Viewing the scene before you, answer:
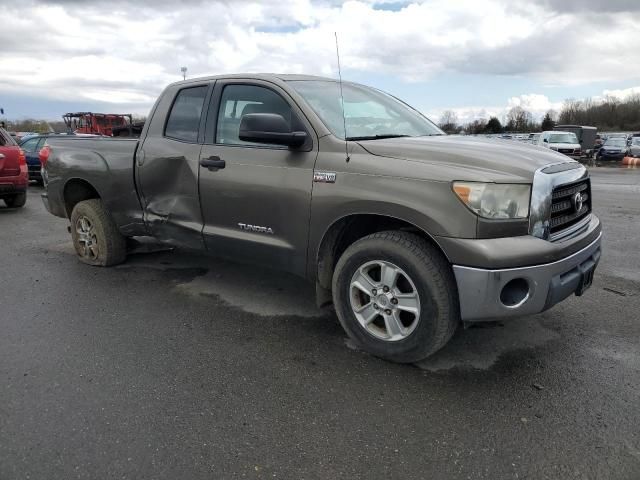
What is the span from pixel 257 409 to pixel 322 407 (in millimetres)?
362

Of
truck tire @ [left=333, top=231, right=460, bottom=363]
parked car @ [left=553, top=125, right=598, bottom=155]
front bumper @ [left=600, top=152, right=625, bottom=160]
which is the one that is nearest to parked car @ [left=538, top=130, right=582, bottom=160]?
front bumper @ [left=600, top=152, right=625, bottom=160]

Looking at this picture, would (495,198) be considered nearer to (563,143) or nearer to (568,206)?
(568,206)

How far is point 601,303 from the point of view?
4.34 m

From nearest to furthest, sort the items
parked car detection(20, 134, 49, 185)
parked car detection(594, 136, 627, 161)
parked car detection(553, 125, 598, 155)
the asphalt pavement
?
the asphalt pavement < parked car detection(20, 134, 49, 185) < parked car detection(594, 136, 627, 161) < parked car detection(553, 125, 598, 155)

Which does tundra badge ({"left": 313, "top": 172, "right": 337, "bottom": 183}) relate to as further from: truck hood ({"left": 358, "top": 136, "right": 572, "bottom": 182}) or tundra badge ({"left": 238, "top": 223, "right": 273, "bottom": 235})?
tundra badge ({"left": 238, "top": 223, "right": 273, "bottom": 235})

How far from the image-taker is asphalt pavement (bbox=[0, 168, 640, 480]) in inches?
92.7

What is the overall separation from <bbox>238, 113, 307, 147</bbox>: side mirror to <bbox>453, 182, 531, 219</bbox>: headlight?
1.17m

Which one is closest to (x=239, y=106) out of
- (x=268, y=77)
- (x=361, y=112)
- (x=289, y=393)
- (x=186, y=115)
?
(x=268, y=77)

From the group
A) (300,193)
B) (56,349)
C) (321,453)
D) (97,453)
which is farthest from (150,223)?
(321,453)

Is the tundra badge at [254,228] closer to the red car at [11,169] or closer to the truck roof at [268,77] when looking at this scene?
the truck roof at [268,77]

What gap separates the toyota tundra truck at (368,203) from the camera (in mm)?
2871

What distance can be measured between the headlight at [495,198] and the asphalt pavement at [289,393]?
3.42 ft

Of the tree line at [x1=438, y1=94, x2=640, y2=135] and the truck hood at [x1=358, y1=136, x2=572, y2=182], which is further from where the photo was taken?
the tree line at [x1=438, y1=94, x2=640, y2=135]

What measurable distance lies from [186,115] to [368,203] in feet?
7.06
